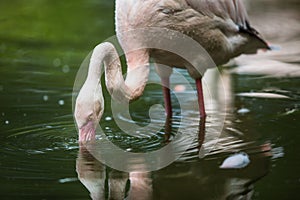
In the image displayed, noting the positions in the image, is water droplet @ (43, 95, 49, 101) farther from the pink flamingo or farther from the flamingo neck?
the flamingo neck

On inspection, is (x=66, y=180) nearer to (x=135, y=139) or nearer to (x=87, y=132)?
(x=87, y=132)

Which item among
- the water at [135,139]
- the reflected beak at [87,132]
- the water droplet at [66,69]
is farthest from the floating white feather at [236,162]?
the water droplet at [66,69]

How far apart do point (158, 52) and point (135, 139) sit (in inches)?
37.0

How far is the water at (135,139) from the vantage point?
5.30m

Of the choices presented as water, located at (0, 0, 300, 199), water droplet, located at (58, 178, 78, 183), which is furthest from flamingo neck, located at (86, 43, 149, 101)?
water droplet, located at (58, 178, 78, 183)

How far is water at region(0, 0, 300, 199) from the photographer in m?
5.30

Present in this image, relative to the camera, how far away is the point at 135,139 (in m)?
6.51

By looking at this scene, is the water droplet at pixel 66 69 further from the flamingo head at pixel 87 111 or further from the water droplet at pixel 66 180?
the water droplet at pixel 66 180

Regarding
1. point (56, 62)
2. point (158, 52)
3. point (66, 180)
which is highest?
point (158, 52)

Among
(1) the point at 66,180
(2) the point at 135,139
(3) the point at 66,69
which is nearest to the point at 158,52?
(2) the point at 135,139

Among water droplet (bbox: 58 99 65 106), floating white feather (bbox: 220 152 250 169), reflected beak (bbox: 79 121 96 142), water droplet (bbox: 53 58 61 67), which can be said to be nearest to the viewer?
floating white feather (bbox: 220 152 250 169)

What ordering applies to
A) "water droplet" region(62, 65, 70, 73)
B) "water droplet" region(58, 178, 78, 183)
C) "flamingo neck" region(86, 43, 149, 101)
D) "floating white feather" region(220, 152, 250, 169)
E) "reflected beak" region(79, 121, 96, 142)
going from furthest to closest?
"water droplet" region(62, 65, 70, 73)
"flamingo neck" region(86, 43, 149, 101)
"reflected beak" region(79, 121, 96, 142)
"floating white feather" region(220, 152, 250, 169)
"water droplet" region(58, 178, 78, 183)

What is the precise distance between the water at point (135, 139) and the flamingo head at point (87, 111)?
19cm

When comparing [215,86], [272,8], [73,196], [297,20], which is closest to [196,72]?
[215,86]
